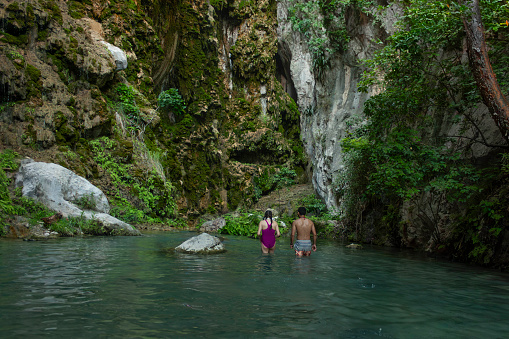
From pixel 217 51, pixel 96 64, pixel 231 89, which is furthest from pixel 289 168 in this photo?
pixel 96 64

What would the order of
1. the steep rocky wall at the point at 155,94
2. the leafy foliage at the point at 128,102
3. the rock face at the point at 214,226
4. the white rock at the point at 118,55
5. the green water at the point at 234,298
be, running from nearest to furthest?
the green water at the point at 234,298
the steep rocky wall at the point at 155,94
the white rock at the point at 118,55
the leafy foliage at the point at 128,102
the rock face at the point at 214,226

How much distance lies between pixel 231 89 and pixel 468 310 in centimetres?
2935

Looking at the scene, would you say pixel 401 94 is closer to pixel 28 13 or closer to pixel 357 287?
pixel 357 287

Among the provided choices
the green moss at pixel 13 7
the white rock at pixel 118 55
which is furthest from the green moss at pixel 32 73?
the white rock at pixel 118 55

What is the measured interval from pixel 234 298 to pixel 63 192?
10358 millimetres

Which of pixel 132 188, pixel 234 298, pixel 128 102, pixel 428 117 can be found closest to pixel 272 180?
pixel 128 102

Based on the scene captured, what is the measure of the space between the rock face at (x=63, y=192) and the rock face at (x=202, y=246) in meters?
4.52

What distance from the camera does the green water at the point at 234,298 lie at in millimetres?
3311

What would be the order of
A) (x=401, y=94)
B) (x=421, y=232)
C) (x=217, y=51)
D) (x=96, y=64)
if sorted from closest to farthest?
(x=401, y=94) → (x=421, y=232) → (x=96, y=64) → (x=217, y=51)

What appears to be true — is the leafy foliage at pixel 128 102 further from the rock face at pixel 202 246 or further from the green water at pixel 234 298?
the green water at pixel 234 298

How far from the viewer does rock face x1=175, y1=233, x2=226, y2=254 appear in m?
9.23

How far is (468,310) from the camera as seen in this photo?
4387 mm

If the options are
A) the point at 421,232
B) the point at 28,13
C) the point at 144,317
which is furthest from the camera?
the point at 28,13

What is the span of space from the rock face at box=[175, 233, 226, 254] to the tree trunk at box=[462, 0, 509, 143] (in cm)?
737
